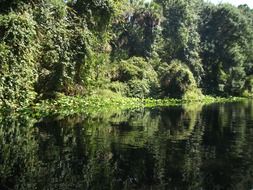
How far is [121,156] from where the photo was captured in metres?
16.1

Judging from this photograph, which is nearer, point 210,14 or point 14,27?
point 14,27

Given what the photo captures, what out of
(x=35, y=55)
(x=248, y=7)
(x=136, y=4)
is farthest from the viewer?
(x=248, y=7)

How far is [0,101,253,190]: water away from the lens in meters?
12.2

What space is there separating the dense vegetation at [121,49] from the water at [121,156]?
23.4ft

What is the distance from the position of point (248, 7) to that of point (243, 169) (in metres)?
95.5

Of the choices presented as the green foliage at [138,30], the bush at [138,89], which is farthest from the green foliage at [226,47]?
the bush at [138,89]

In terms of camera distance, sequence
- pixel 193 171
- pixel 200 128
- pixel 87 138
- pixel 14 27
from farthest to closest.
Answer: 1. pixel 14 27
2. pixel 200 128
3. pixel 87 138
4. pixel 193 171

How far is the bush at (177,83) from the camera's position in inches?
2389

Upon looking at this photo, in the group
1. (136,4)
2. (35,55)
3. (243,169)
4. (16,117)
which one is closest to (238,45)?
(136,4)

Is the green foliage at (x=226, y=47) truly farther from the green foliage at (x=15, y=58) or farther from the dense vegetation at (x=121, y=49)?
the green foliage at (x=15, y=58)

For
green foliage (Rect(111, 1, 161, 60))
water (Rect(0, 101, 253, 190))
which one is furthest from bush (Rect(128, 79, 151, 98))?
water (Rect(0, 101, 253, 190))

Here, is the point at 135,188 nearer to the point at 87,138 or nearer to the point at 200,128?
the point at 87,138

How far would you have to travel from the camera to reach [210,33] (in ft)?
288

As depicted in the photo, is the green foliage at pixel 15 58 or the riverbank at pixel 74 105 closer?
the green foliage at pixel 15 58
